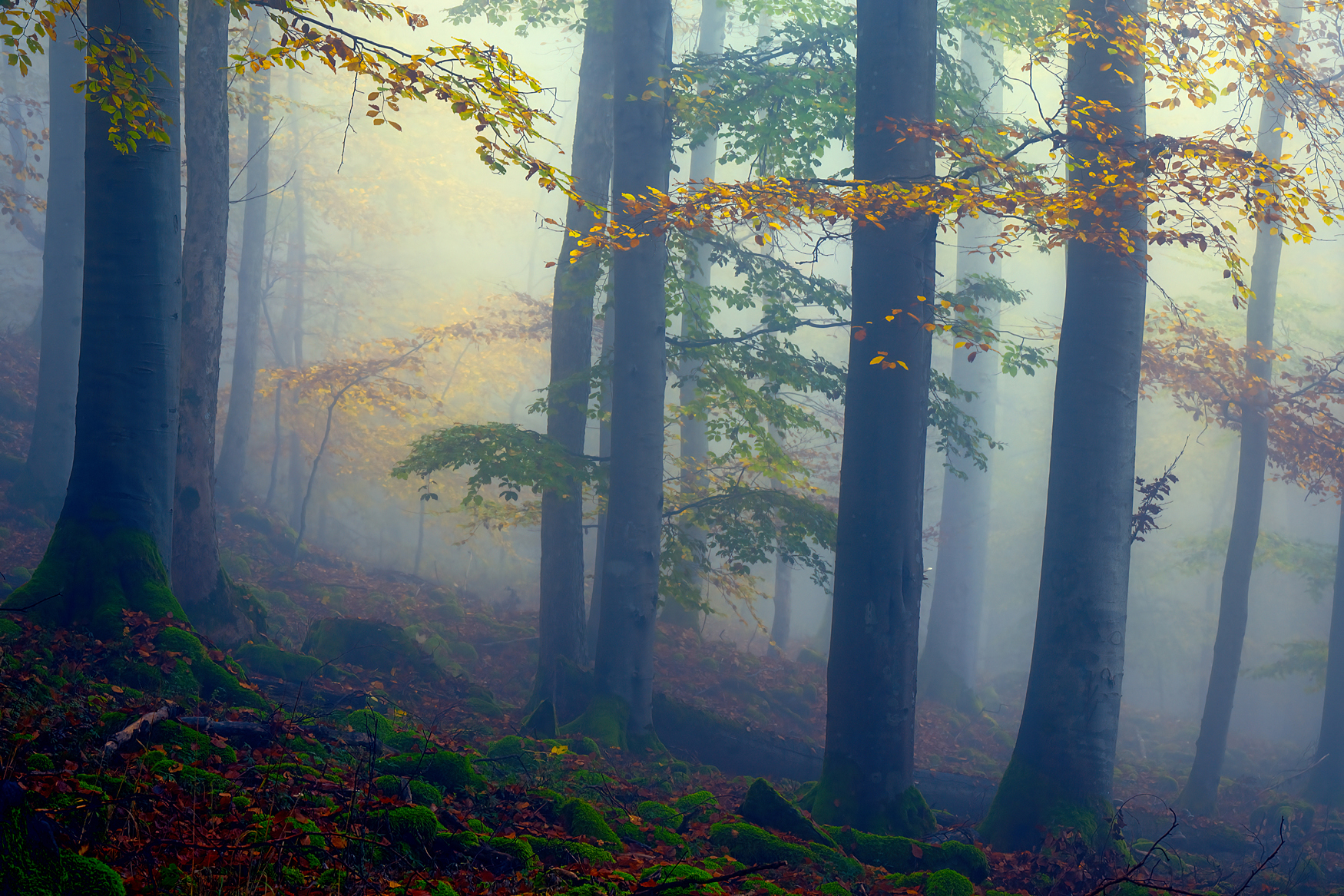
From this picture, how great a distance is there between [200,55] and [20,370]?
10.6 meters

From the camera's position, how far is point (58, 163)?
1297cm

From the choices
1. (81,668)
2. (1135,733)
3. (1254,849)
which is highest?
(81,668)

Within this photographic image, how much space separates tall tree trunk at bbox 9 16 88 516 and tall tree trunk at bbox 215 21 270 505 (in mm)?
2973

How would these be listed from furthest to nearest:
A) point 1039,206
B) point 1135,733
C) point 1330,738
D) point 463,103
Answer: point 1135,733 < point 1330,738 < point 1039,206 < point 463,103

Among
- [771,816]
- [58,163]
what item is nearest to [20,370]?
[58,163]

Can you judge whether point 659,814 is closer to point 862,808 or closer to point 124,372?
point 862,808

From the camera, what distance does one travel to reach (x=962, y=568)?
58.5ft

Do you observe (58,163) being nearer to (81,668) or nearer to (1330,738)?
(81,668)

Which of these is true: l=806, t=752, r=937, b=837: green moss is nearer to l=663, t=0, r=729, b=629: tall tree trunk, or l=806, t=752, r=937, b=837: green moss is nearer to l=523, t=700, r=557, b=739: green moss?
l=523, t=700, r=557, b=739: green moss

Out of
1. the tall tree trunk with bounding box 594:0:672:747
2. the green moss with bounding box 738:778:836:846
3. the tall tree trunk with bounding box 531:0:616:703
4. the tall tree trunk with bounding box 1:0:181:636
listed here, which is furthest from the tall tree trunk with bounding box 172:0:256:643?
the green moss with bounding box 738:778:836:846

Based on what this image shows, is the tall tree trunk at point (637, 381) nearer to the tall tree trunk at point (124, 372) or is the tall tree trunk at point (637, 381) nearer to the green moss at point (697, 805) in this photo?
the green moss at point (697, 805)

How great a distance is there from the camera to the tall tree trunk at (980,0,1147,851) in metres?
6.71

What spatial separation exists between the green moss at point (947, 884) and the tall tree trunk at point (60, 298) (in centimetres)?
1250

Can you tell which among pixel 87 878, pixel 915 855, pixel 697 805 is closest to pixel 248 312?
pixel 697 805
